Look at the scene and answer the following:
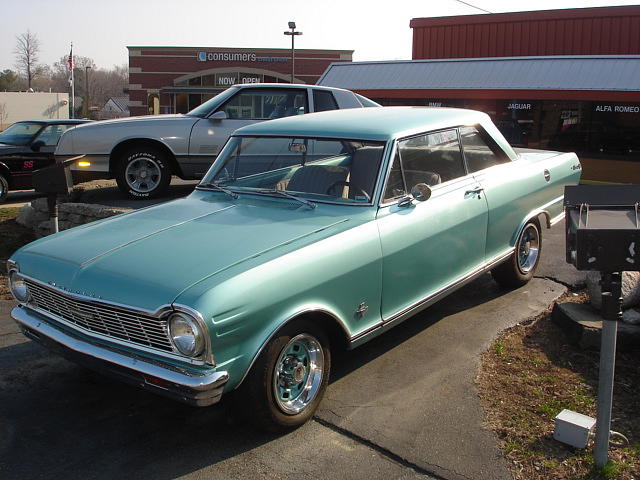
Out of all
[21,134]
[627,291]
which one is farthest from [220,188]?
[21,134]

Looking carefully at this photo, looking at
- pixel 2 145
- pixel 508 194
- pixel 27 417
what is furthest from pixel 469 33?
pixel 27 417

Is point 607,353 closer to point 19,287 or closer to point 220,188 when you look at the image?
point 220,188

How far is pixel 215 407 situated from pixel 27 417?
1.10 meters

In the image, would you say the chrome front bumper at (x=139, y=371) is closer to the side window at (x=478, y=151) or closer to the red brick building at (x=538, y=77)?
the side window at (x=478, y=151)

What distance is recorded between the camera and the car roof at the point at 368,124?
14.8 ft

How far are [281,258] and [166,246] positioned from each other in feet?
2.29

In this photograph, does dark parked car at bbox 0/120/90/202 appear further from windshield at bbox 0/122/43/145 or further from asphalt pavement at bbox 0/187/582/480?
asphalt pavement at bbox 0/187/582/480

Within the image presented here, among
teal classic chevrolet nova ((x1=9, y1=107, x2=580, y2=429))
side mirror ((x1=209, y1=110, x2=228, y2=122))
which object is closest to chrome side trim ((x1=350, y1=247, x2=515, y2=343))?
teal classic chevrolet nova ((x1=9, y1=107, x2=580, y2=429))

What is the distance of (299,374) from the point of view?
11.8 feet

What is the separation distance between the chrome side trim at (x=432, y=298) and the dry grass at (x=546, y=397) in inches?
20.2

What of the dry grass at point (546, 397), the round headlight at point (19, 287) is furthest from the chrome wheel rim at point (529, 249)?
the round headlight at point (19, 287)

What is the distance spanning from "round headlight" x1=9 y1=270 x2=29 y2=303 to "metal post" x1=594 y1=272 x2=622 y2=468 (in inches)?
126

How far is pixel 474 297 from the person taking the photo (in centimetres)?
579

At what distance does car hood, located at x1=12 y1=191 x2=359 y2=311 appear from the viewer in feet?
10.6
